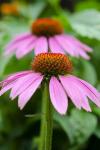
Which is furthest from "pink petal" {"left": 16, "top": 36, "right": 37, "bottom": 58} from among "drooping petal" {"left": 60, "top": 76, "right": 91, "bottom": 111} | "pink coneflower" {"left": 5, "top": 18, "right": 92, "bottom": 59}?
"drooping petal" {"left": 60, "top": 76, "right": 91, "bottom": 111}

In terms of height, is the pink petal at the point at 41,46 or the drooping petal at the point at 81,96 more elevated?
the pink petal at the point at 41,46

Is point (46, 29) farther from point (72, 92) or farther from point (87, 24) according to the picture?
point (72, 92)

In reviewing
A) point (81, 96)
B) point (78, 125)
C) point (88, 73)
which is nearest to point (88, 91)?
point (81, 96)

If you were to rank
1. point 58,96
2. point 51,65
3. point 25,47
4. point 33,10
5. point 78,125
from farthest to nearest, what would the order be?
point 33,10 < point 25,47 < point 78,125 < point 51,65 < point 58,96

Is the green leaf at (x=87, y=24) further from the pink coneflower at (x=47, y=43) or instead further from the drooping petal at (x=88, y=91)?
the drooping petal at (x=88, y=91)

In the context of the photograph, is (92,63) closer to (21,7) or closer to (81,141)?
(81,141)

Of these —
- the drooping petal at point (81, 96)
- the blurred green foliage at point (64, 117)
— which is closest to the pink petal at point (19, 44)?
the blurred green foliage at point (64, 117)
